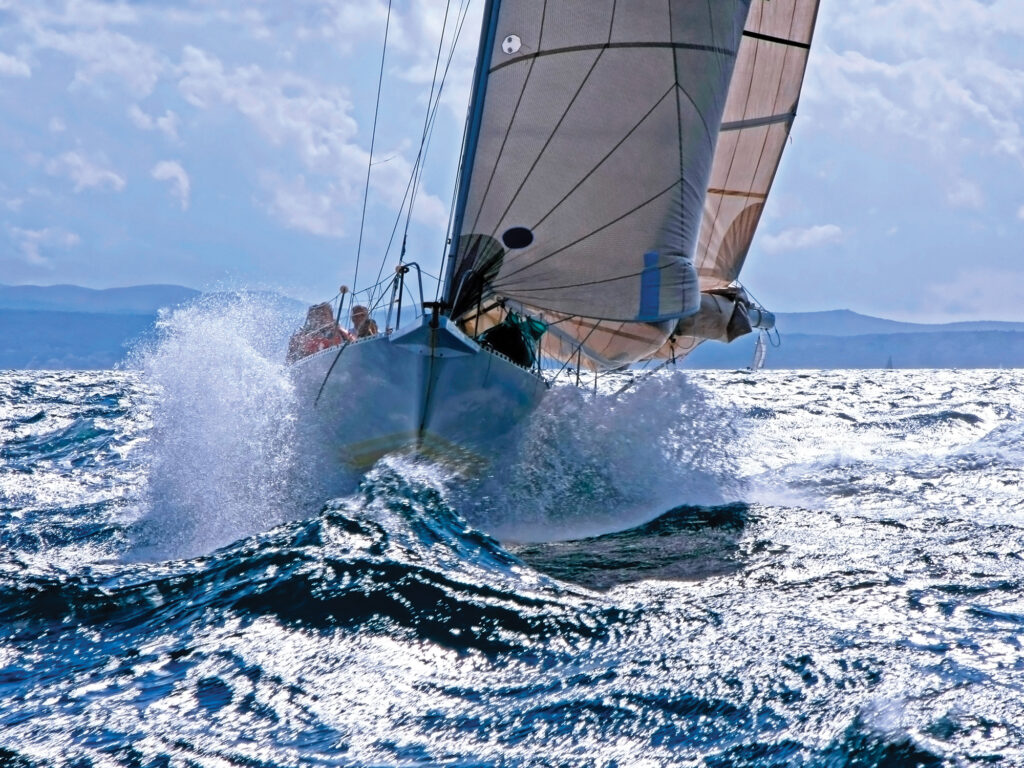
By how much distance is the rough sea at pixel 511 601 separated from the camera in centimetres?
319

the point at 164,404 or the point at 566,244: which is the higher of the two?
the point at 566,244

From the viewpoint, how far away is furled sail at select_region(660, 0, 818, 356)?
12.9 meters

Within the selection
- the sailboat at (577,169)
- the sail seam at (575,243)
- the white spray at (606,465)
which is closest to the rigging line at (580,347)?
the sailboat at (577,169)

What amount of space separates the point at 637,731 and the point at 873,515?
14.6 ft

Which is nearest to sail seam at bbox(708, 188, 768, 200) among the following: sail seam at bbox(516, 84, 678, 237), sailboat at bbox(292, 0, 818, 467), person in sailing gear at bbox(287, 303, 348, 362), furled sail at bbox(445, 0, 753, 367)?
sailboat at bbox(292, 0, 818, 467)

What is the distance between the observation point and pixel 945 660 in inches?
149

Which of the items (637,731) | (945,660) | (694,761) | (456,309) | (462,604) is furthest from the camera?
(456,309)

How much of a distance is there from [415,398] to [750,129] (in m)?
7.62

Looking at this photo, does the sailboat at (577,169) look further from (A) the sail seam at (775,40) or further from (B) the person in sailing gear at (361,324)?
(A) the sail seam at (775,40)

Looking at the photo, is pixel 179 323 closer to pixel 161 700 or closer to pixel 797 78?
pixel 161 700

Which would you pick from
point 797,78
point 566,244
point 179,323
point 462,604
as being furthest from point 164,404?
point 797,78

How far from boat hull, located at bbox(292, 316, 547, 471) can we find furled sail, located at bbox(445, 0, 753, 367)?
1.14m

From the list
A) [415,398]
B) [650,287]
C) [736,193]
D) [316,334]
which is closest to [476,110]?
[650,287]

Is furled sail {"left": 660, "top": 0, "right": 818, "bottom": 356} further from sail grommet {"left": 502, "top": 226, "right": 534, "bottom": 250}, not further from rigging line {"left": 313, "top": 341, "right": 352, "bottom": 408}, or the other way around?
rigging line {"left": 313, "top": 341, "right": 352, "bottom": 408}
